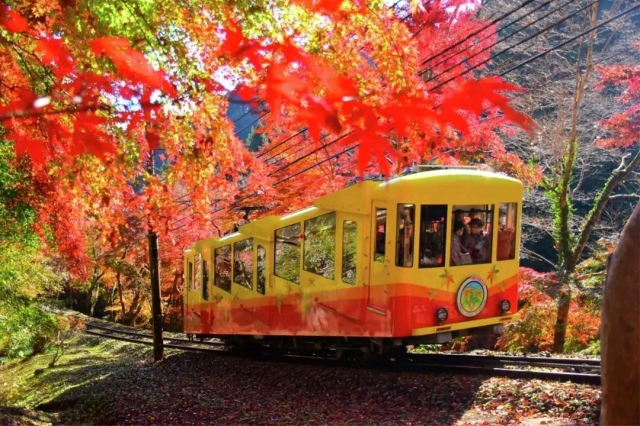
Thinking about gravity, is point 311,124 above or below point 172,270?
above

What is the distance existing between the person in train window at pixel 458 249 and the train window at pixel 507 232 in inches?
25.1

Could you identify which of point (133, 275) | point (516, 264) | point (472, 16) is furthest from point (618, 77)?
point (133, 275)

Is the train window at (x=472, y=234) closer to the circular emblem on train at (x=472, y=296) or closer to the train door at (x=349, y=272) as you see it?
the circular emblem on train at (x=472, y=296)

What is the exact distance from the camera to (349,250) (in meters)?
8.55

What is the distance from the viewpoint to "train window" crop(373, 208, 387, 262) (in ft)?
26.6

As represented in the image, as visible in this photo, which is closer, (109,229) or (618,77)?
(109,229)

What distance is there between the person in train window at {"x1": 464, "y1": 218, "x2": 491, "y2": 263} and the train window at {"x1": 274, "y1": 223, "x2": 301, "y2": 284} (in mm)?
2935

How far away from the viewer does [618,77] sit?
11.3 meters

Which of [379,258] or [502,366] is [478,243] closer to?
[379,258]

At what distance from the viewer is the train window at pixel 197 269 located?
14.9 meters

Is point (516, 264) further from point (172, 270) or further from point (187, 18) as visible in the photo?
point (172, 270)

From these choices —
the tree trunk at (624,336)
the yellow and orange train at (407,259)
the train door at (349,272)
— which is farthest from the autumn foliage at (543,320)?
the tree trunk at (624,336)

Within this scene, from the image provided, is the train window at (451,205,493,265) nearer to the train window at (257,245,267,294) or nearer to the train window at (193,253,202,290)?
the train window at (257,245,267,294)

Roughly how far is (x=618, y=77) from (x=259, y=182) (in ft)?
28.6
